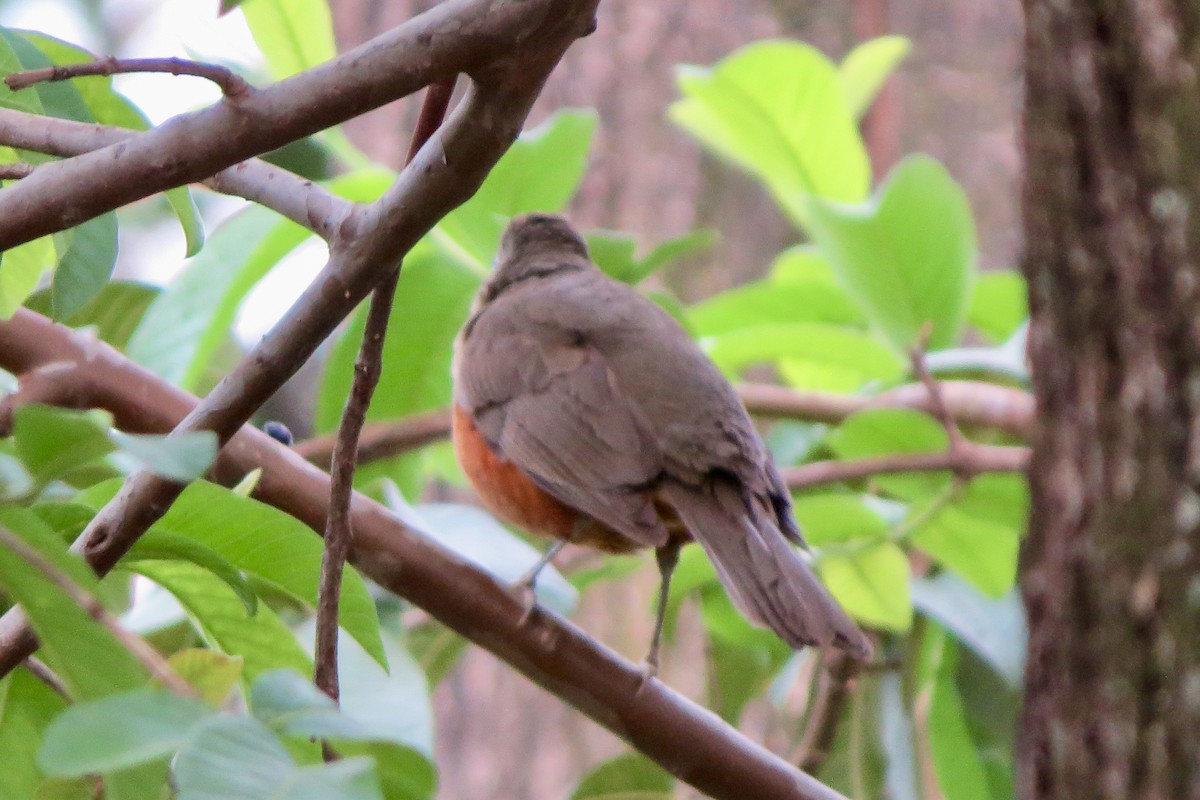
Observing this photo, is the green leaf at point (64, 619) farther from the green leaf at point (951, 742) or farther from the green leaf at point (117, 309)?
the green leaf at point (951, 742)

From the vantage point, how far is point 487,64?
116 cm

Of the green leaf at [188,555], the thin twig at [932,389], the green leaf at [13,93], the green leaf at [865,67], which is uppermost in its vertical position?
the green leaf at [865,67]

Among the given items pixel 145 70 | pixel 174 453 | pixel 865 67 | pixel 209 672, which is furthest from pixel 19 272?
pixel 865 67

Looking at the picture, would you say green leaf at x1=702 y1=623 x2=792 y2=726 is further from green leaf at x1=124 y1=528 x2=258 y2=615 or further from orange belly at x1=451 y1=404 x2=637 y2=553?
green leaf at x1=124 y1=528 x2=258 y2=615

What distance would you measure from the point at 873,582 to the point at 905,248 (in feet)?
2.24

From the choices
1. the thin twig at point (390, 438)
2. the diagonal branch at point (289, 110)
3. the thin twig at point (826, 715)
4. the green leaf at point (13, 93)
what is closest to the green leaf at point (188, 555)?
the diagonal branch at point (289, 110)

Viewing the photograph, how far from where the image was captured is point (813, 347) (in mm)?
2840

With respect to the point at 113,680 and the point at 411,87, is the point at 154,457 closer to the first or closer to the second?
the point at 113,680

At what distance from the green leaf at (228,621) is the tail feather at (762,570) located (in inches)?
29.5

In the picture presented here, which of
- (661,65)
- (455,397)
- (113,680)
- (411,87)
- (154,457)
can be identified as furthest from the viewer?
(661,65)

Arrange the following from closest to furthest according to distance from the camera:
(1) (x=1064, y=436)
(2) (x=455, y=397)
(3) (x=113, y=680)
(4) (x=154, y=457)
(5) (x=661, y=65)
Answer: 1. (4) (x=154, y=457)
2. (3) (x=113, y=680)
3. (1) (x=1064, y=436)
4. (2) (x=455, y=397)
5. (5) (x=661, y=65)

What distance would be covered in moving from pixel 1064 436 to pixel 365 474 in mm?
1314

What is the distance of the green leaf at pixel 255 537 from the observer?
1362 millimetres

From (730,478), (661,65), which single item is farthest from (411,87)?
(661,65)
